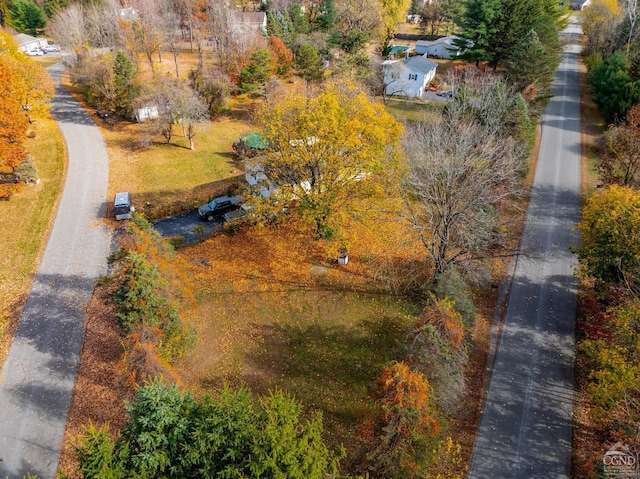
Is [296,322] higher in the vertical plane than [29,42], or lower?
lower

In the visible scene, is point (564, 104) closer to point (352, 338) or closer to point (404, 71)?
point (404, 71)

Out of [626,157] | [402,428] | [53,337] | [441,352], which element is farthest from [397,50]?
[402,428]

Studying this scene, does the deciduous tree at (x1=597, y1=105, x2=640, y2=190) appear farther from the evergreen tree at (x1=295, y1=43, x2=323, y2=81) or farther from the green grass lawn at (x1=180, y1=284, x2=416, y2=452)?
the evergreen tree at (x1=295, y1=43, x2=323, y2=81)

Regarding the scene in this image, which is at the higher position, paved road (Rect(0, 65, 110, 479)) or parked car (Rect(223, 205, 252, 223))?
parked car (Rect(223, 205, 252, 223))

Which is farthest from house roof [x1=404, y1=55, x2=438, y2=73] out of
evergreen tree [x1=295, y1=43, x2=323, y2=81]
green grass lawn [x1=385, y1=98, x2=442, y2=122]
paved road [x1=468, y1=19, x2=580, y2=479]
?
paved road [x1=468, y1=19, x2=580, y2=479]

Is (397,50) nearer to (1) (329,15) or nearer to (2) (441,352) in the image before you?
(1) (329,15)

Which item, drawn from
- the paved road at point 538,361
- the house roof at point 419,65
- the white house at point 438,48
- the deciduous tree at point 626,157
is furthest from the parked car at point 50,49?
the deciduous tree at point 626,157
